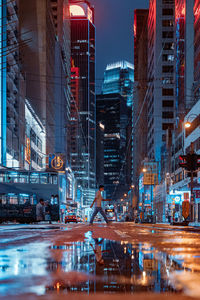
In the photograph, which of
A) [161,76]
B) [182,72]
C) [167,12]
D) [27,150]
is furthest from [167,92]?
[27,150]

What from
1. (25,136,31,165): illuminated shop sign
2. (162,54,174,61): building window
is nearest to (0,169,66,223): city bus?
(25,136,31,165): illuminated shop sign

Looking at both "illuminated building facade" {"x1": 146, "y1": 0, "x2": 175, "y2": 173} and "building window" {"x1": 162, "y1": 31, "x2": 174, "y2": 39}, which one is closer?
"illuminated building facade" {"x1": 146, "y1": 0, "x2": 175, "y2": 173}

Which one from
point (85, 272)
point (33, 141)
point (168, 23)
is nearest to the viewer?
point (85, 272)

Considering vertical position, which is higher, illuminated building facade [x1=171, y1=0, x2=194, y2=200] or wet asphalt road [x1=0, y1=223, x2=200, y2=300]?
illuminated building facade [x1=171, y1=0, x2=194, y2=200]

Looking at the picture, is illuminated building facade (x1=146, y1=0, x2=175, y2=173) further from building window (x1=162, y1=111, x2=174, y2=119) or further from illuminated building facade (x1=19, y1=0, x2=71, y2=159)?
illuminated building facade (x1=19, y1=0, x2=71, y2=159)

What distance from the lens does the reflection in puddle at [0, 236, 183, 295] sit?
352 centimetres

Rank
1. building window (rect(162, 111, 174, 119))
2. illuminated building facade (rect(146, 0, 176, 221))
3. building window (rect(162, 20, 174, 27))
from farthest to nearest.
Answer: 1. building window (rect(162, 20, 174, 27))
2. building window (rect(162, 111, 174, 119))
3. illuminated building facade (rect(146, 0, 176, 221))

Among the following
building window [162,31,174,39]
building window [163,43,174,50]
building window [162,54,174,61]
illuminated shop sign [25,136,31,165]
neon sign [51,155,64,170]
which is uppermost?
building window [162,31,174,39]

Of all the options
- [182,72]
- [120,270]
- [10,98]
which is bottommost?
[120,270]

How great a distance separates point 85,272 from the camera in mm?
4371

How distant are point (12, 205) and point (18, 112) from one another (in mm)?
27313

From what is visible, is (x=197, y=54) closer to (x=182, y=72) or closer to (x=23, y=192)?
(x=182, y=72)

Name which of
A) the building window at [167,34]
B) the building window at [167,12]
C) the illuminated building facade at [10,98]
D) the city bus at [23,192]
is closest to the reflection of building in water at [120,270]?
the city bus at [23,192]

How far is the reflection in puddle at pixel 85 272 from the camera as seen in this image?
3.52 metres
